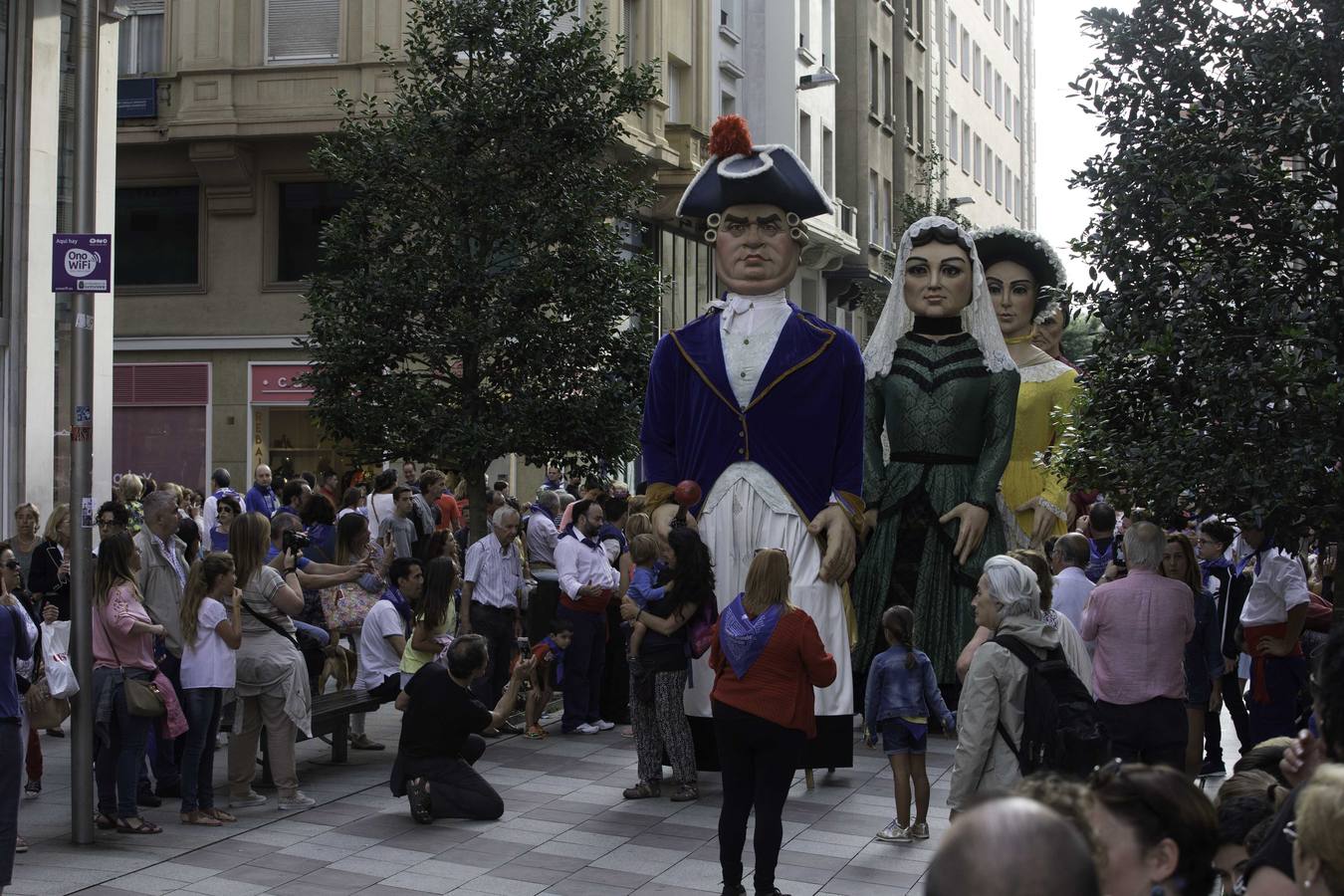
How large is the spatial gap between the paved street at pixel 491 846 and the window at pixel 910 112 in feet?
119

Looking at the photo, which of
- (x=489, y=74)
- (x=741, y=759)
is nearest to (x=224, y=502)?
(x=489, y=74)

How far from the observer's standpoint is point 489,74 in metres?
13.8

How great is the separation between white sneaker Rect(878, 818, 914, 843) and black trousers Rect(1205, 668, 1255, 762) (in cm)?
281

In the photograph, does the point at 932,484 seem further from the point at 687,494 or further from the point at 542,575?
the point at 542,575

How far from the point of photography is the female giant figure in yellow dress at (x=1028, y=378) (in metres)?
10.9

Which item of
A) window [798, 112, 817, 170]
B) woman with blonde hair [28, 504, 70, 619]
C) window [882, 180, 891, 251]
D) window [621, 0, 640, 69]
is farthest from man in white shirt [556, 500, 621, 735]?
window [882, 180, 891, 251]

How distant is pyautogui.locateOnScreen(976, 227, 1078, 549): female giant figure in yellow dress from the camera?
35.9 feet

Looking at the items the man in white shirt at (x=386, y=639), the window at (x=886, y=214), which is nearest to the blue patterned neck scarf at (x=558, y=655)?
the man in white shirt at (x=386, y=639)

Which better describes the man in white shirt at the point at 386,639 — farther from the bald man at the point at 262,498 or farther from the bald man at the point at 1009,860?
the bald man at the point at 1009,860

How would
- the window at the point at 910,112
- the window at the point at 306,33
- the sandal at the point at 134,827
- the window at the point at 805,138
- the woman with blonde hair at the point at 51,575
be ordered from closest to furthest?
the sandal at the point at 134,827 → the woman with blonde hair at the point at 51,575 → the window at the point at 306,33 → the window at the point at 805,138 → the window at the point at 910,112

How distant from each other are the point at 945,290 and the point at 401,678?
13.6ft

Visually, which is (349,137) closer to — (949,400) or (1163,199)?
(949,400)

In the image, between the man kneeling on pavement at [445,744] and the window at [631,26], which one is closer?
the man kneeling on pavement at [445,744]

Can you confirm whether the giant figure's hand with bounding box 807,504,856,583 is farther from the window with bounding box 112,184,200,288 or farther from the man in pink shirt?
the window with bounding box 112,184,200,288
